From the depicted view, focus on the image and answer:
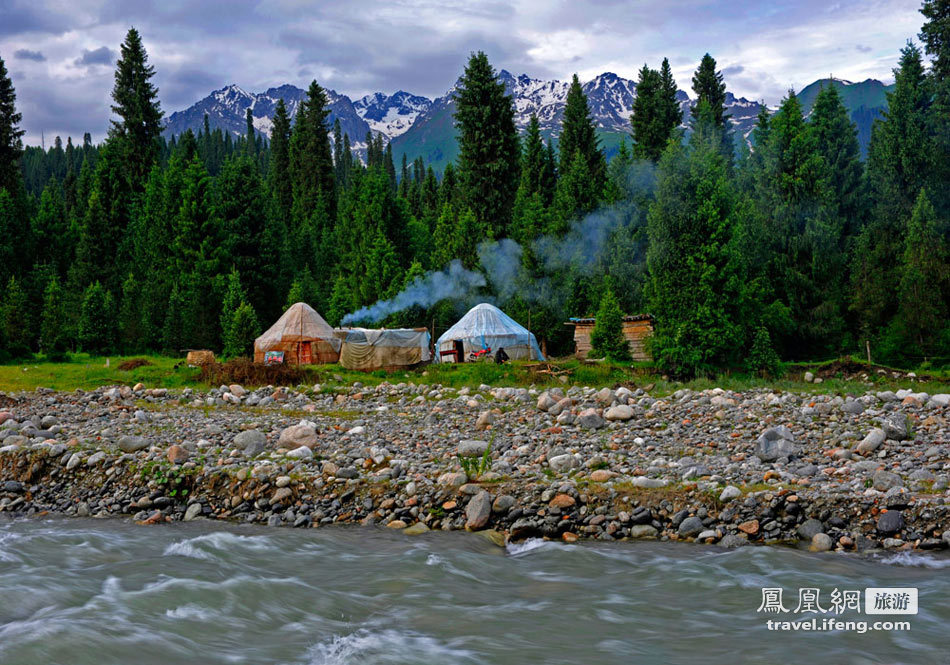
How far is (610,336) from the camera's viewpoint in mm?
29562

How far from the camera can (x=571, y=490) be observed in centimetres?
828

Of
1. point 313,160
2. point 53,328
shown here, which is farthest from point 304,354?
point 313,160

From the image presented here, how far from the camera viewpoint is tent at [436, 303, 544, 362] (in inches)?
1217

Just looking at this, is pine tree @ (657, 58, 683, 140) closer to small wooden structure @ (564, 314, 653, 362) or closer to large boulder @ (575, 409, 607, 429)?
small wooden structure @ (564, 314, 653, 362)

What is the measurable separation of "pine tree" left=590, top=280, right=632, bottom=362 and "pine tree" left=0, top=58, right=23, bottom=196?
163 ft

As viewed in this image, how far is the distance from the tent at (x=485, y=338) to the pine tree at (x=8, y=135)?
43.9 metres

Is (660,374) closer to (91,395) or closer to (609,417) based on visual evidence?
(609,417)

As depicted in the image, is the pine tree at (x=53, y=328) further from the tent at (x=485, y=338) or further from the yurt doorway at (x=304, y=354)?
the tent at (x=485, y=338)

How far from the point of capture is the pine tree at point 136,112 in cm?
5659

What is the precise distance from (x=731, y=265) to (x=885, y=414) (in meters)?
13.9

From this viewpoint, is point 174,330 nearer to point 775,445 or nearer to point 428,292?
point 428,292

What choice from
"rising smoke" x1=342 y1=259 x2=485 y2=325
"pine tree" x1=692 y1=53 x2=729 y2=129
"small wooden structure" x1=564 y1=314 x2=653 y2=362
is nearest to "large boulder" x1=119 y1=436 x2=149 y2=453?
"small wooden structure" x1=564 y1=314 x2=653 y2=362

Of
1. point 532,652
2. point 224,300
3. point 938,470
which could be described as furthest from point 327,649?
point 224,300

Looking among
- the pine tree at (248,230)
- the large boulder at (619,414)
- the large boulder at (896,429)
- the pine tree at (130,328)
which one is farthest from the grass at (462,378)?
the pine tree at (248,230)
